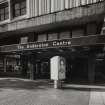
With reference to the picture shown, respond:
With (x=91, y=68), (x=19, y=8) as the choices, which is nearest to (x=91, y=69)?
(x=91, y=68)

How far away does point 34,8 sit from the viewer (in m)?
17.9

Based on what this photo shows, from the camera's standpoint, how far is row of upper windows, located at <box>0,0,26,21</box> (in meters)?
20.3

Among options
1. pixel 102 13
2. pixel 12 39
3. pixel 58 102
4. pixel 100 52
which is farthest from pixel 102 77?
pixel 12 39

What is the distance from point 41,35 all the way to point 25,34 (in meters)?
2.60

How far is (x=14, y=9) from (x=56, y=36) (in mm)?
8006

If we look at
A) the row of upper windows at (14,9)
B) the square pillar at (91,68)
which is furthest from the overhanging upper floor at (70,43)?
the row of upper windows at (14,9)

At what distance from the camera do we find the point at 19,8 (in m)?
20.7

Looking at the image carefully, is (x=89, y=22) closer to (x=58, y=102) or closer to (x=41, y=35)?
(x=41, y=35)

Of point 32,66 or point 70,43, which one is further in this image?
Result: point 32,66

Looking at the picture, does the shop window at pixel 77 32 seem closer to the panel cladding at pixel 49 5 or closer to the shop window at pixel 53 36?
the shop window at pixel 53 36

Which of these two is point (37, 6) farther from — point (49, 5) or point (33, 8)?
point (49, 5)

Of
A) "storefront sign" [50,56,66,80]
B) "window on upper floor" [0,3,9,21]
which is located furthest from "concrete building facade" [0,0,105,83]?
"storefront sign" [50,56,66,80]

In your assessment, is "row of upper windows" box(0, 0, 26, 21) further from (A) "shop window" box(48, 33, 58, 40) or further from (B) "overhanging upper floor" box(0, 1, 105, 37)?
(A) "shop window" box(48, 33, 58, 40)

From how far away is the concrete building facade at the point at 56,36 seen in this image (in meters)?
13.9
